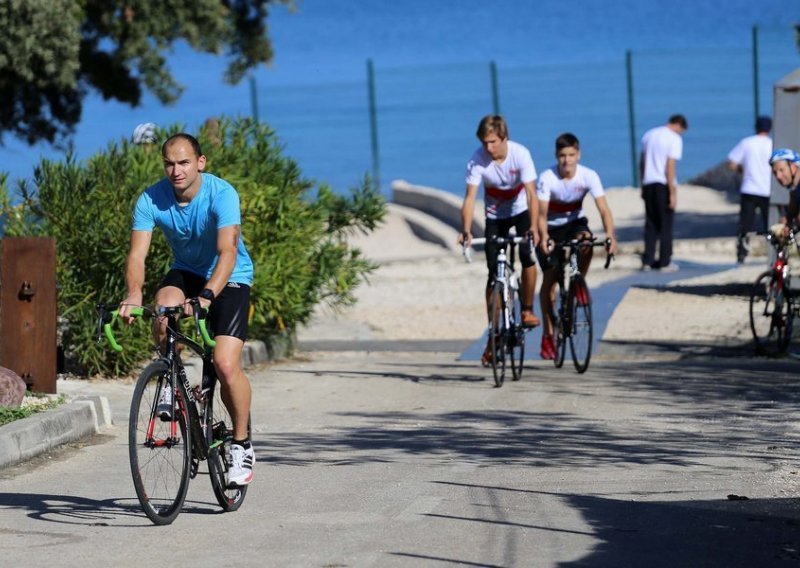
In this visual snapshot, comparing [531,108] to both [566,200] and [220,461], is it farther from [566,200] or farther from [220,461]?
[220,461]

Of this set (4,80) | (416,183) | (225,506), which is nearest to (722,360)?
(225,506)

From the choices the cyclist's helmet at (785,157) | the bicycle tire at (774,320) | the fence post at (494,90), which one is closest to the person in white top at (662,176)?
the bicycle tire at (774,320)

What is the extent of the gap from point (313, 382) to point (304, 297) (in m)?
1.55

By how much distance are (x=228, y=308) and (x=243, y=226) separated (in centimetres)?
603

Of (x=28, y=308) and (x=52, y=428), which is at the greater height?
(x=28, y=308)

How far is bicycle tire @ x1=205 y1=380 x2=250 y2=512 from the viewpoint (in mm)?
7414

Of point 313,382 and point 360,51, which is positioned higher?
point 360,51

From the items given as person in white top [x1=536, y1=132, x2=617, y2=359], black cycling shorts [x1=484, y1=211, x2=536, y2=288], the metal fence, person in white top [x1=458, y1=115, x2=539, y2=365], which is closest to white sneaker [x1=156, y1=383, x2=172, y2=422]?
person in white top [x1=458, y1=115, x2=539, y2=365]

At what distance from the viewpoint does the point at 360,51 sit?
124 metres

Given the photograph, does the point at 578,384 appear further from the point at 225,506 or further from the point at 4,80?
the point at 4,80

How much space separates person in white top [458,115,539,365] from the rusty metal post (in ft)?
10.3

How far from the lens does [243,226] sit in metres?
13.4

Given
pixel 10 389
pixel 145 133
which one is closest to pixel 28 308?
pixel 10 389

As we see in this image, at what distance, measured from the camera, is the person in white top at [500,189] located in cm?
1230
